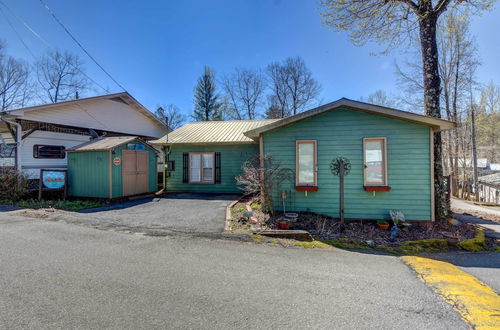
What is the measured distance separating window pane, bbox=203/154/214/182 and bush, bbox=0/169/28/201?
287 inches

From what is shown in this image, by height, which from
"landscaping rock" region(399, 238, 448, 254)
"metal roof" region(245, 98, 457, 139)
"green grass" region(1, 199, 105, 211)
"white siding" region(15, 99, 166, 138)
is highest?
"white siding" region(15, 99, 166, 138)

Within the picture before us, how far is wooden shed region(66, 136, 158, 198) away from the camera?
9016mm

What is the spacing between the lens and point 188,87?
28.3 m

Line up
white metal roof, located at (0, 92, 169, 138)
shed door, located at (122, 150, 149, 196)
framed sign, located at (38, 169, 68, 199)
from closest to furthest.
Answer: framed sign, located at (38, 169, 68, 199) → shed door, located at (122, 150, 149, 196) → white metal roof, located at (0, 92, 169, 138)

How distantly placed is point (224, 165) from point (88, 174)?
5750 millimetres

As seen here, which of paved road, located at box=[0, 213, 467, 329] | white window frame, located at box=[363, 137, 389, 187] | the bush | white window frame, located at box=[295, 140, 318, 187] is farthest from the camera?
the bush

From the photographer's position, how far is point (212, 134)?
1177cm

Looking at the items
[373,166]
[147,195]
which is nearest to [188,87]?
[147,195]

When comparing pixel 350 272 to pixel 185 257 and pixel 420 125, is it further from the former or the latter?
pixel 420 125

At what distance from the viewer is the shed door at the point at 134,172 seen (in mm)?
9571

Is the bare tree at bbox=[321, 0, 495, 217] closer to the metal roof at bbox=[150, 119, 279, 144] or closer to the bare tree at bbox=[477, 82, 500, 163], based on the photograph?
the metal roof at bbox=[150, 119, 279, 144]

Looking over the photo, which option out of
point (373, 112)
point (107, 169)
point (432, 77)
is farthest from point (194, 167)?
point (432, 77)

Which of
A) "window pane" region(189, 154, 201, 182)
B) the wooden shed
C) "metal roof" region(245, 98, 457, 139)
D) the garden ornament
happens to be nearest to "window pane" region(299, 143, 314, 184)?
"metal roof" region(245, 98, 457, 139)

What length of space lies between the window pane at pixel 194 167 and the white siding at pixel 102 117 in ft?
21.1
